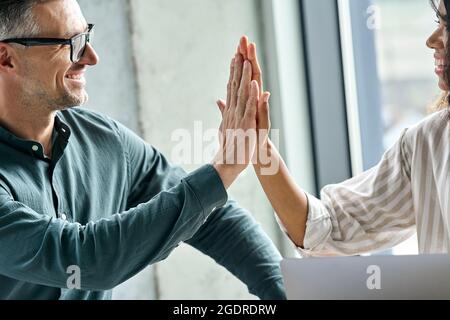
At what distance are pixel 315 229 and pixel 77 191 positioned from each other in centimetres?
53

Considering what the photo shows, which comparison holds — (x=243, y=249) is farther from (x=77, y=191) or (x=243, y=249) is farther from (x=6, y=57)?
(x=6, y=57)

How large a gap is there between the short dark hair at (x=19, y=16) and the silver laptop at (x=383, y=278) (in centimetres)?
90

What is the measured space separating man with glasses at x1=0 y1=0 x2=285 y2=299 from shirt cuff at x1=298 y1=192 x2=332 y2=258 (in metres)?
0.09

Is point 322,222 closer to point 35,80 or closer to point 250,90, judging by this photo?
point 250,90

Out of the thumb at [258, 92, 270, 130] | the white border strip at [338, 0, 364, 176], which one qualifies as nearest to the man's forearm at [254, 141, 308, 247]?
the thumb at [258, 92, 270, 130]

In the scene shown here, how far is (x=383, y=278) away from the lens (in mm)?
1229

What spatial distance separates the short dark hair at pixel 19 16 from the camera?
183cm

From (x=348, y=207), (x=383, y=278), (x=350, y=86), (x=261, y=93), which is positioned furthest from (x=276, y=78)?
(x=383, y=278)

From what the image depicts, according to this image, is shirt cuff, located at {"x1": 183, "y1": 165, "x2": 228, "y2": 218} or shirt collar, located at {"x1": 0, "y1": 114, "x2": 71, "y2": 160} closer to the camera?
shirt cuff, located at {"x1": 183, "y1": 165, "x2": 228, "y2": 218}

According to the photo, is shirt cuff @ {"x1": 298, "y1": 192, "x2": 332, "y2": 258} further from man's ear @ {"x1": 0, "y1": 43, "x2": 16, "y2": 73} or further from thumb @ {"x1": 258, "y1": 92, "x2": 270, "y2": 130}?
man's ear @ {"x1": 0, "y1": 43, "x2": 16, "y2": 73}

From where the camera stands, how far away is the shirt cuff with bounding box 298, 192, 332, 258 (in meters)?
1.83

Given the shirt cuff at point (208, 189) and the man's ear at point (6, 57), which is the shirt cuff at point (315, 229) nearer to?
the shirt cuff at point (208, 189)

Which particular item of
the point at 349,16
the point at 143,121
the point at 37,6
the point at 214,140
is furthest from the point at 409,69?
the point at 37,6

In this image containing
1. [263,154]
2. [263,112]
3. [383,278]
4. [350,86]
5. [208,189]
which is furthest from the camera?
[350,86]
